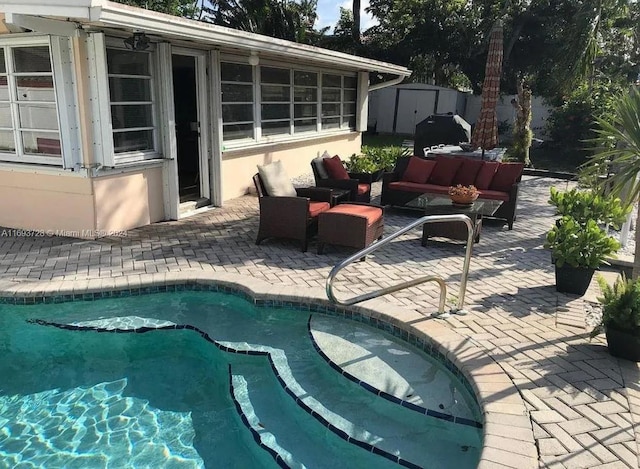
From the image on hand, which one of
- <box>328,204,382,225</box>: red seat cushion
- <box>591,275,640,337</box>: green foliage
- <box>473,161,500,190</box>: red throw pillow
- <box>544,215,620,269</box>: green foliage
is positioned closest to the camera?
<box>591,275,640,337</box>: green foliage

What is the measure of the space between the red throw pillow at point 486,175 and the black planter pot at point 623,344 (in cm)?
477

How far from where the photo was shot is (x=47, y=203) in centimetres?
703

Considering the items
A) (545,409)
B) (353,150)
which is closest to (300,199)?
(545,409)

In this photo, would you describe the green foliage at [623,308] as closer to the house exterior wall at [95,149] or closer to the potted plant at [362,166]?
the house exterior wall at [95,149]

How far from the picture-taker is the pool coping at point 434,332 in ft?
9.75

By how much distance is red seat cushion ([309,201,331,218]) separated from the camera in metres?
6.83

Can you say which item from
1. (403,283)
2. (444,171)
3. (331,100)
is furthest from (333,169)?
(331,100)

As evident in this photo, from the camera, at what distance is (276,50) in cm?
880

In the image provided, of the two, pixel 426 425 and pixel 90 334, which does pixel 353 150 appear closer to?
pixel 90 334

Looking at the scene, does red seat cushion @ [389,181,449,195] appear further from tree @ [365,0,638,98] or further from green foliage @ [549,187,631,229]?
tree @ [365,0,638,98]

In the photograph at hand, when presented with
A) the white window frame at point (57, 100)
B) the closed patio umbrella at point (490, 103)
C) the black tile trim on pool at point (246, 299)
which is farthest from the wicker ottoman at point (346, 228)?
the closed patio umbrella at point (490, 103)

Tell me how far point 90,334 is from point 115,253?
173 centimetres

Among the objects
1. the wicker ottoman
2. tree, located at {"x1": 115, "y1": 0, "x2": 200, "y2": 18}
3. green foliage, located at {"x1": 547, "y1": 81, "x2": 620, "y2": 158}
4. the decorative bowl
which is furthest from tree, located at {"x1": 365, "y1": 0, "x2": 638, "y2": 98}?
the wicker ottoman

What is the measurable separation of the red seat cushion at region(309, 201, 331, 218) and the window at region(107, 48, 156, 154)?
267 centimetres
